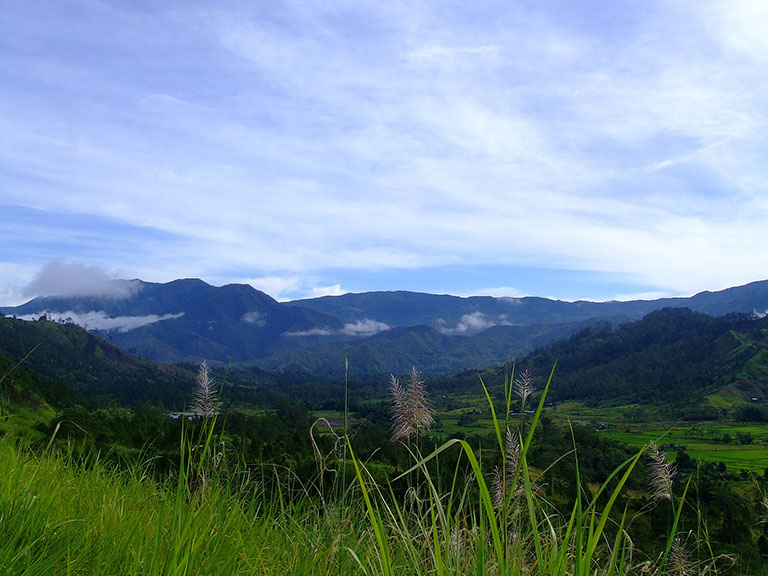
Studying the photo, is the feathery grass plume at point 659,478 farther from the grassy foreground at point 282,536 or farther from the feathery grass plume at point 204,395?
the feathery grass plume at point 204,395

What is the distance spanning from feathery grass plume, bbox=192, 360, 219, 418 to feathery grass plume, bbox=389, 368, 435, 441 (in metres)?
1.15

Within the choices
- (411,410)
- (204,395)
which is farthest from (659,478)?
(204,395)

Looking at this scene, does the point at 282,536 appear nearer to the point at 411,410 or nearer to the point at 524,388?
the point at 411,410

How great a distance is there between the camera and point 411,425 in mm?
3158

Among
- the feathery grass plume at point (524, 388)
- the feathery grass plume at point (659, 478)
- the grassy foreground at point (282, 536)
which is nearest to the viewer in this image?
the grassy foreground at point (282, 536)

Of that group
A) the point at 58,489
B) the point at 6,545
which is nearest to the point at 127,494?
the point at 58,489

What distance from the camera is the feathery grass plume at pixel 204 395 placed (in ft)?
11.4

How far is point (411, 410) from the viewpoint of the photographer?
3230 mm

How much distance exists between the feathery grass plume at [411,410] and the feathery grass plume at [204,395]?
115 centimetres

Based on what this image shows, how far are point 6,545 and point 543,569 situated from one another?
2244 millimetres

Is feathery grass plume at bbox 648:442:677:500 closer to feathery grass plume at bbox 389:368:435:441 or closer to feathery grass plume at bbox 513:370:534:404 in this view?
feathery grass plume at bbox 513:370:534:404

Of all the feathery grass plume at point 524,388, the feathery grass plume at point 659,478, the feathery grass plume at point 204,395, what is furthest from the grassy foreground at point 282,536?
the feathery grass plume at point 204,395

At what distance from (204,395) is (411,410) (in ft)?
4.72

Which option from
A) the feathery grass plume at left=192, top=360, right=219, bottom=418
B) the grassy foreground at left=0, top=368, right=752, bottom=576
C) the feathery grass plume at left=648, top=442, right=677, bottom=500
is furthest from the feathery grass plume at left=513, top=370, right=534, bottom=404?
the feathery grass plume at left=192, top=360, right=219, bottom=418
